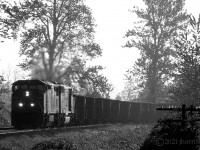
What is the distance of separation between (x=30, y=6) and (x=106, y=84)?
10.9 meters

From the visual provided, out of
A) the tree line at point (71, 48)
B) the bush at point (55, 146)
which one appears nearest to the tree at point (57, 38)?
the tree line at point (71, 48)

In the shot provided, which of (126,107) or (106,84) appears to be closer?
(106,84)

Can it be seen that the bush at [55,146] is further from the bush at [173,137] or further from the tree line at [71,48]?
the tree line at [71,48]

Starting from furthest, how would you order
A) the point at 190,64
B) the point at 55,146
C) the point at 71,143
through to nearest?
the point at 190,64, the point at 71,143, the point at 55,146

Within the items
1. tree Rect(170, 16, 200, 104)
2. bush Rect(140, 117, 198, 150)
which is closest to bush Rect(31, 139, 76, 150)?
bush Rect(140, 117, 198, 150)

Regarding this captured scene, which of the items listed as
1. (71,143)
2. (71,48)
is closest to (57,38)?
(71,48)

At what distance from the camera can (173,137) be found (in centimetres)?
1675

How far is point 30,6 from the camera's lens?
43719 millimetres

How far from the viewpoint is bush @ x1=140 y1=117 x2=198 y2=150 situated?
1588cm

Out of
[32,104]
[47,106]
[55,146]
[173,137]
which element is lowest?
[55,146]

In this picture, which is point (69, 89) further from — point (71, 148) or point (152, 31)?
point (152, 31)

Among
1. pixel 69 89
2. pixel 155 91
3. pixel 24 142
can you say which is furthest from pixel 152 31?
pixel 24 142

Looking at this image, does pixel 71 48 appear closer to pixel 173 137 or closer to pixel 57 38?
pixel 57 38

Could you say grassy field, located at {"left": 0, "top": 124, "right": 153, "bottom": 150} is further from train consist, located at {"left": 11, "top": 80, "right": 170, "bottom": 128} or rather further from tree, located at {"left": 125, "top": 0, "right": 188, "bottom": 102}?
tree, located at {"left": 125, "top": 0, "right": 188, "bottom": 102}
